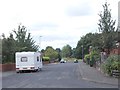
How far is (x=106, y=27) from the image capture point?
137ft

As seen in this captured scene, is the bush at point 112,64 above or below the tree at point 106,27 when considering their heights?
below

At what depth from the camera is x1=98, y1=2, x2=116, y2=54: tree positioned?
40.6m

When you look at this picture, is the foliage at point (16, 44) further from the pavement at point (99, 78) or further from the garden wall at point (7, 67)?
the pavement at point (99, 78)

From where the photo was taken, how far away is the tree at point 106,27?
40.6m

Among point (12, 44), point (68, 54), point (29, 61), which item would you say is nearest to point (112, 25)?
point (29, 61)

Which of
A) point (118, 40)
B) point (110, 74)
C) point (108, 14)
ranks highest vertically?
point (108, 14)

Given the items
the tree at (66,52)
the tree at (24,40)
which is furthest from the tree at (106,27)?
the tree at (66,52)

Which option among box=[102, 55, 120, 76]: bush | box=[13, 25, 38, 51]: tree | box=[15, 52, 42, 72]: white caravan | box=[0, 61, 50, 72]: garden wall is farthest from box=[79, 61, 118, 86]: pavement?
box=[13, 25, 38, 51]: tree

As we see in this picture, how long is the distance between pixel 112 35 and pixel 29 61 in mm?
10357

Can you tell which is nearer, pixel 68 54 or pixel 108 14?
pixel 108 14

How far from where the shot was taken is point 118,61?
92.8ft

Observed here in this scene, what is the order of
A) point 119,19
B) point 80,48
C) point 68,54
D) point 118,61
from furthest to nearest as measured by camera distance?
point 68,54
point 80,48
point 119,19
point 118,61

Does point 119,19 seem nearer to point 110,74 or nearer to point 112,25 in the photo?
point 112,25

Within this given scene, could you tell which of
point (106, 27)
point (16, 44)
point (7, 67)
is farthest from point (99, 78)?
point (16, 44)
